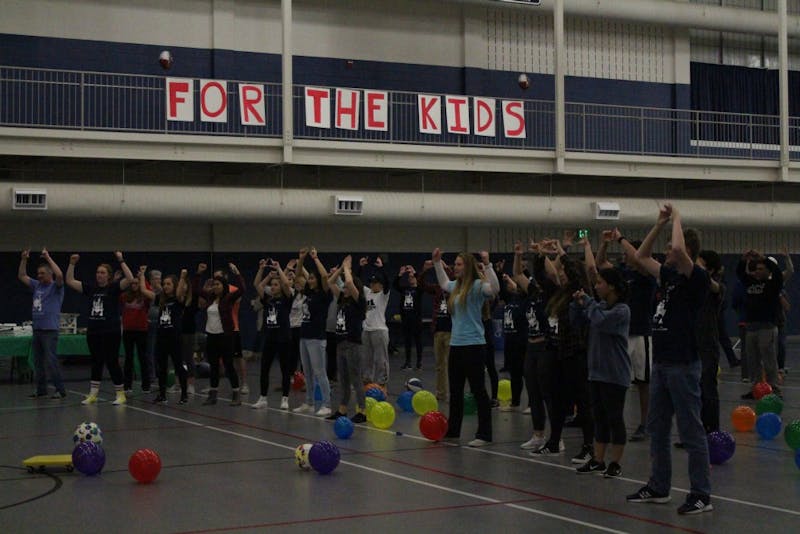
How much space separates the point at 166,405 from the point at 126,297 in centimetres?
177

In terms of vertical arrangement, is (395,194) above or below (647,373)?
above

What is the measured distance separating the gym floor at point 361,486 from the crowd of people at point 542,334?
410 millimetres

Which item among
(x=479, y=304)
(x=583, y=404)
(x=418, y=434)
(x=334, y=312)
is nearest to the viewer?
(x=583, y=404)

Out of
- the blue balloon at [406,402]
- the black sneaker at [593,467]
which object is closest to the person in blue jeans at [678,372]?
the black sneaker at [593,467]

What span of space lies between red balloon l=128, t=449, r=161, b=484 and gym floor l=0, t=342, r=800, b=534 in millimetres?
109

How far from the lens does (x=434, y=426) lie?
1170cm

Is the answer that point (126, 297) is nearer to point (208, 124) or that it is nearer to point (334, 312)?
point (334, 312)

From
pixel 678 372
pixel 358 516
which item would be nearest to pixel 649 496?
pixel 678 372

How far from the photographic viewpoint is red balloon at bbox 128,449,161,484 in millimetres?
9477

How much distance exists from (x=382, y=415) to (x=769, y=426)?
4441 millimetres

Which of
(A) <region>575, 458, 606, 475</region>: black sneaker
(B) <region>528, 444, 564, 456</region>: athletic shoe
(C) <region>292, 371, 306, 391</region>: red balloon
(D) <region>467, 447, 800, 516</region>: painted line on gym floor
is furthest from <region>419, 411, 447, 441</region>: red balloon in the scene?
(C) <region>292, 371, 306, 391</region>: red balloon

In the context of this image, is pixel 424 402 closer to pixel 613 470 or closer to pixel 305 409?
pixel 305 409

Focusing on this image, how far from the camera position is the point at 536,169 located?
26359mm

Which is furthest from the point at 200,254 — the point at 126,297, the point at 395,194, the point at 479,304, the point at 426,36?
the point at 479,304
